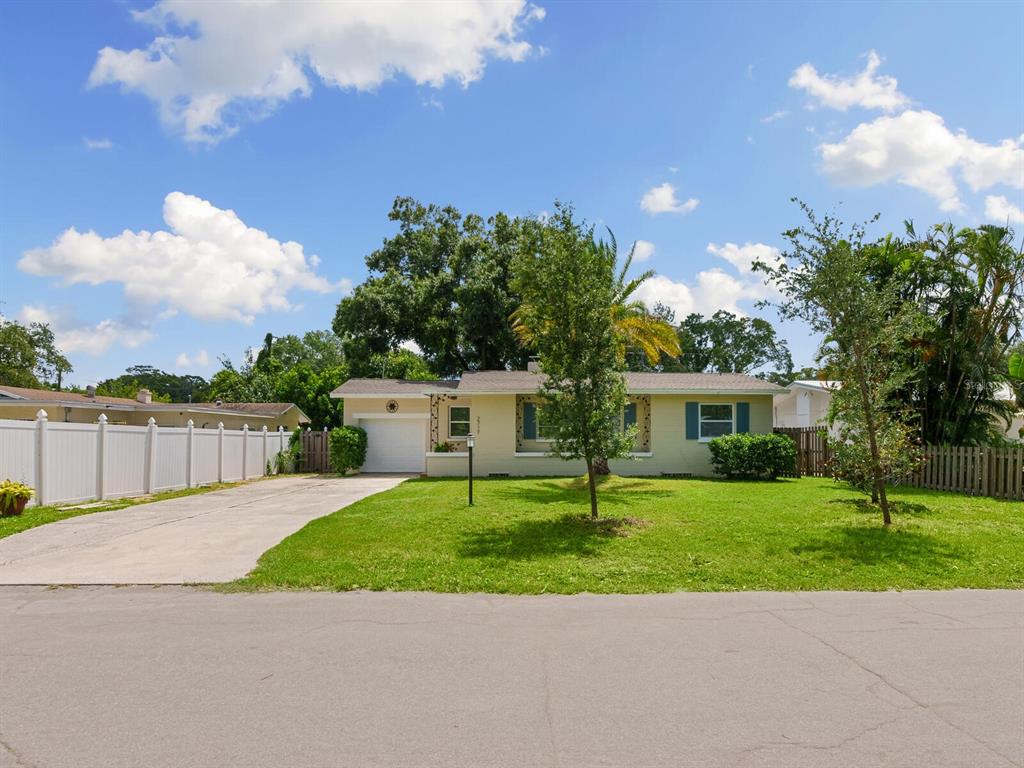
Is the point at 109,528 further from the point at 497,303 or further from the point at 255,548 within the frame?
the point at 497,303

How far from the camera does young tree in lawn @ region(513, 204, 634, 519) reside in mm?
10195

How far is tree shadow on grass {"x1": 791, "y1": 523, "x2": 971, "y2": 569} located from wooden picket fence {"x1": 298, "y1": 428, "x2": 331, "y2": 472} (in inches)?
803

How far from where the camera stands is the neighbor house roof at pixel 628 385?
2106 centimetres

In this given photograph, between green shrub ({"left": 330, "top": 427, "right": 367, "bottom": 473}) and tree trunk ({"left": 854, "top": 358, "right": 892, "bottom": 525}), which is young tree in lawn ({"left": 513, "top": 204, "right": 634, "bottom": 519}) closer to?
tree trunk ({"left": 854, "top": 358, "right": 892, "bottom": 525})

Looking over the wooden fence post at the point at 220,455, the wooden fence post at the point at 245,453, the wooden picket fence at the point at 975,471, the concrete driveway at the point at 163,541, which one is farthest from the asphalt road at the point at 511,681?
the wooden fence post at the point at 245,453

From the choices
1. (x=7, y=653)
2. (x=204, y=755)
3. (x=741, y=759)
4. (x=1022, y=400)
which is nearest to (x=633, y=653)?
(x=741, y=759)

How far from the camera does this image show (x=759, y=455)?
63.4 ft

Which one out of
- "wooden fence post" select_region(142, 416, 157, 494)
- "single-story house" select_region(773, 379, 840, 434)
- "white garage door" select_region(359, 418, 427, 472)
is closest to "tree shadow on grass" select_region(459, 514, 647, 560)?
"wooden fence post" select_region(142, 416, 157, 494)

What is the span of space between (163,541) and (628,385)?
1411 centimetres

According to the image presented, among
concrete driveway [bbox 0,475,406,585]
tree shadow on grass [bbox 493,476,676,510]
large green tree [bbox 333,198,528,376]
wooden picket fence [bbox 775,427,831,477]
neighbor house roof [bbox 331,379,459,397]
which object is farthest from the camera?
large green tree [bbox 333,198,528,376]

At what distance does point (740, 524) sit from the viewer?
35.0 feet

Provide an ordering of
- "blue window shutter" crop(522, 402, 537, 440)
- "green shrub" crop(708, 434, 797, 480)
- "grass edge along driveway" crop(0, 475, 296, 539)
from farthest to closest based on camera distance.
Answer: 1. "blue window shutter" crop(522, 402, 537, 440)
2. "green shrub" crop(708, 434, 797, 480)
3. "grass edge along driveway" crop(0, 475, 296, 539)

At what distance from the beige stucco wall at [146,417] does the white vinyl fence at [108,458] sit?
17.0ft

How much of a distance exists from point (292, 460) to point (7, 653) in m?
21.2
